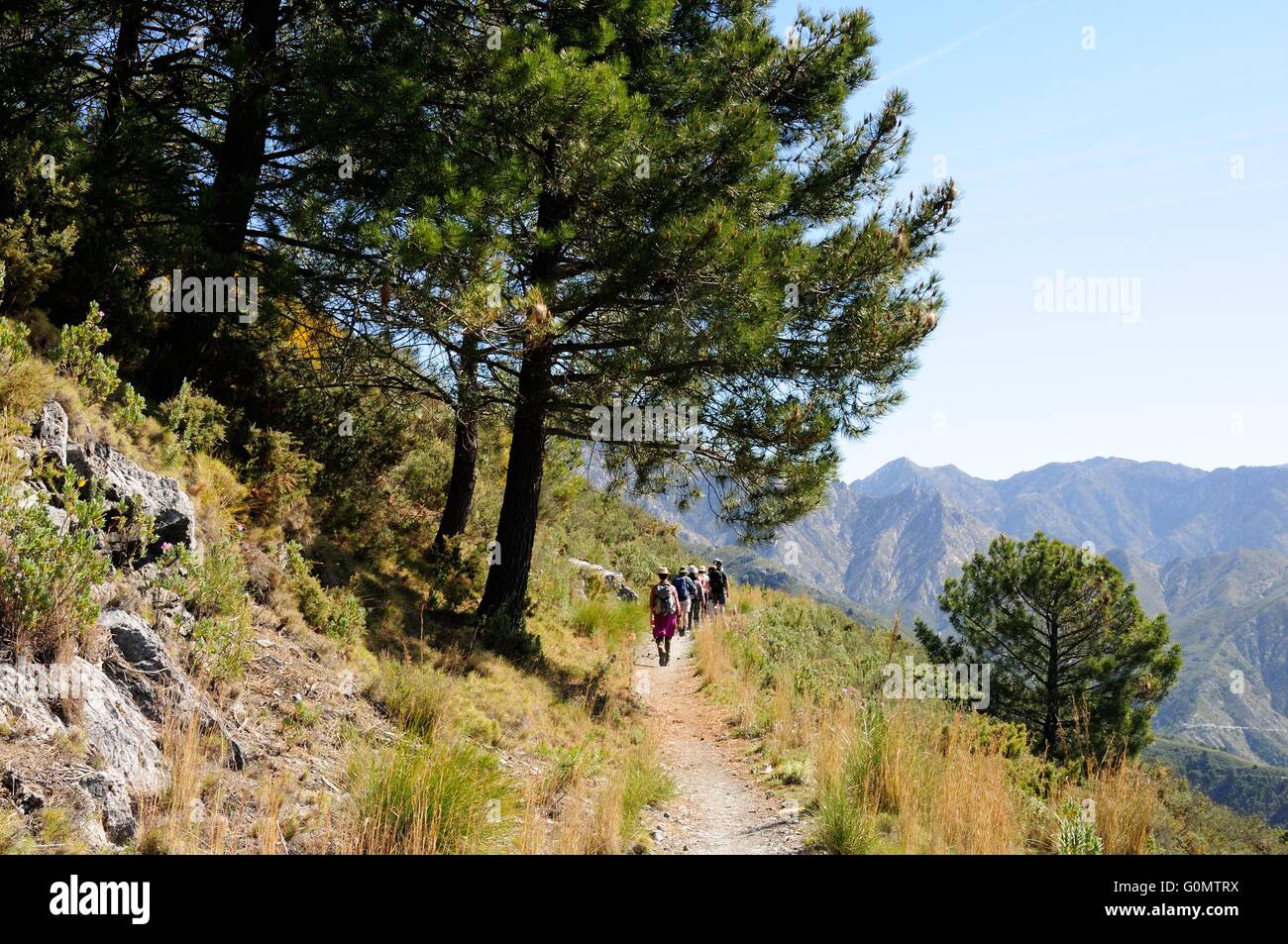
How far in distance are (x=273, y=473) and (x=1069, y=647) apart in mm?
25005

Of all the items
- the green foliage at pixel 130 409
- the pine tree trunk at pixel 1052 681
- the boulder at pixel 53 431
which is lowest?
the pine tree trunk at pixel 1052 681

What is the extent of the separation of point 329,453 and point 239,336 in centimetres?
193

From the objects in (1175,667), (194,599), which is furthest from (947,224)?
(1175,667)

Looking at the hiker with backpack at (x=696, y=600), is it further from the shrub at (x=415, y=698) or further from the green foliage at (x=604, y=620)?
the shrub at (x=415, y=698)

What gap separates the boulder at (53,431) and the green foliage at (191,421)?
1.64 metres

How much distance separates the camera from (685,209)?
306 inches

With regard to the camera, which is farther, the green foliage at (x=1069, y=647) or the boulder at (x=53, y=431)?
the green foliage at (x=1069, y=647)

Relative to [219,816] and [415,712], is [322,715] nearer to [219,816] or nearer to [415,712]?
[415,712]

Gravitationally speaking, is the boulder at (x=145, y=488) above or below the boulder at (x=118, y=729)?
above

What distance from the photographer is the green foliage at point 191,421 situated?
6797 mm

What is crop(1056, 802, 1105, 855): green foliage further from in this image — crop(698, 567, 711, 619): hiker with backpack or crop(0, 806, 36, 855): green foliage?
crop(698, 567, 711, 619): hiker with backpack

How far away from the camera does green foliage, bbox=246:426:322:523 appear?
7.64 metres

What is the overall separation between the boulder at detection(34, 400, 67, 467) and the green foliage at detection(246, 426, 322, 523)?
270 cm

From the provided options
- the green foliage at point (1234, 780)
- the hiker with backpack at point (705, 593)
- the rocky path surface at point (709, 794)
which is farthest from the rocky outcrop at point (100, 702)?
the green foliage at point (1234, 780)
